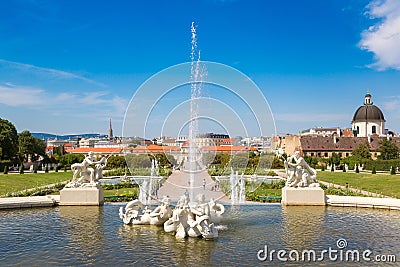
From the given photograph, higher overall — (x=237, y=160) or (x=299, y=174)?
(x=237, y=160)

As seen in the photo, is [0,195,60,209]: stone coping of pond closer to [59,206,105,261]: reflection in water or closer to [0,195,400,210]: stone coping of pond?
[0,195,400,210]: stone coping of pond

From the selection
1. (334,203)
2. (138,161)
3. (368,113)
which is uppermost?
(368,113)

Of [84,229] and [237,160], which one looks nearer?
[84,229]

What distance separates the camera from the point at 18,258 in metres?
9.90

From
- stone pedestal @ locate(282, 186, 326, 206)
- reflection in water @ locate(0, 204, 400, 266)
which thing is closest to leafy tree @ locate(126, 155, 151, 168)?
reflection in water @ locate(0, 204, 400, 266)

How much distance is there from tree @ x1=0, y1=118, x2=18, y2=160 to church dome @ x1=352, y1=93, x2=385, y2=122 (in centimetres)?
9313

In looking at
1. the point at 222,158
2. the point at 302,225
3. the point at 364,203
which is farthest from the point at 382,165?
the point at 302,225

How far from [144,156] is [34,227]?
25798 mm

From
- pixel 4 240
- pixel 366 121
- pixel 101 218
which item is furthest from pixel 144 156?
pixel 366 121

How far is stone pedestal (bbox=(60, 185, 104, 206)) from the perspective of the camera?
57.7ft
